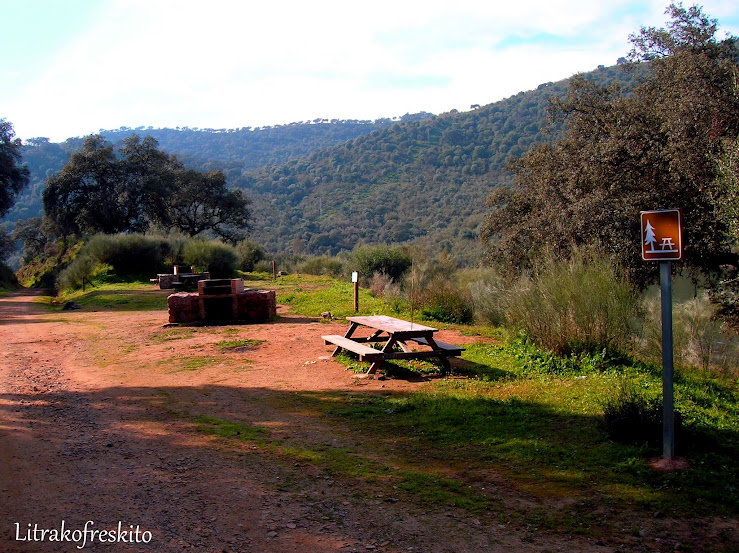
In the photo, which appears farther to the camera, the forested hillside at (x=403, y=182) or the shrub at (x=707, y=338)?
the forested hillside at (x=403, y=182)

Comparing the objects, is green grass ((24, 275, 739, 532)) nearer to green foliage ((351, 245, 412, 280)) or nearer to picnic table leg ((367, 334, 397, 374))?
picnic table leg ((367, 334, 397, 374))

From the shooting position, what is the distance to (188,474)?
4.76 m

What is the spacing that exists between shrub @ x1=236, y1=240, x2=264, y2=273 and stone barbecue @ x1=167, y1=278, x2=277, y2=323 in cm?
2098

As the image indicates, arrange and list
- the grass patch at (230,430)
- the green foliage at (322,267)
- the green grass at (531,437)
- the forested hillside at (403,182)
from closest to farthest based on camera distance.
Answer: the green grass at (531,437) < the grass patch at (230,430) < the green foliage at (322,267) < the forested hillside at (403,182)

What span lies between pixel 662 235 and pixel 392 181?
72.0 m

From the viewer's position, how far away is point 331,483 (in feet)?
15.2

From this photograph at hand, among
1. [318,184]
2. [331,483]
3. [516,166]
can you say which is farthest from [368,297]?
[318,184]

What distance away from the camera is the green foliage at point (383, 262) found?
26420 mm

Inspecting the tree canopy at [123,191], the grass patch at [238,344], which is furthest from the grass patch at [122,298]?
the tree canopy at [123,191]

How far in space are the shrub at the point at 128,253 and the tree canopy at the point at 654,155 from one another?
69.8 ft

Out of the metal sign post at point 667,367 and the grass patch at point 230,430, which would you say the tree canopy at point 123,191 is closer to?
the grass patch at point 230,430

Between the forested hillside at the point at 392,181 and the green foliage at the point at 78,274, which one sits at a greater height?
the forested hillside at the point at 392,181

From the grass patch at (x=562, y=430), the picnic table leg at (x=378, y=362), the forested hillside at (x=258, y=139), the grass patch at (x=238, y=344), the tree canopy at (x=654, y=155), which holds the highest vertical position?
the forested hillside at (x=258, y=139)

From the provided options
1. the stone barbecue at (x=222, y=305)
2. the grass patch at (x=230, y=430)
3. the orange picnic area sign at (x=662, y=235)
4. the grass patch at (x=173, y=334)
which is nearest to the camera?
the orange picnic area sign at (x=662, y=235)
